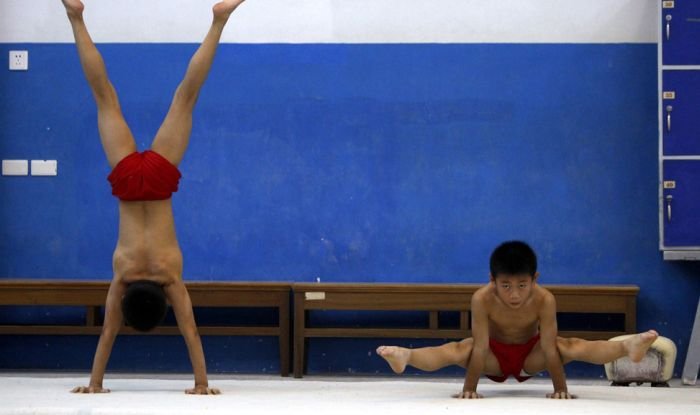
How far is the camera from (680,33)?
723 centimetres

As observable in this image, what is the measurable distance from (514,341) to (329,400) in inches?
38.9

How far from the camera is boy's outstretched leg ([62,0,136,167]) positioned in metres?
5.28

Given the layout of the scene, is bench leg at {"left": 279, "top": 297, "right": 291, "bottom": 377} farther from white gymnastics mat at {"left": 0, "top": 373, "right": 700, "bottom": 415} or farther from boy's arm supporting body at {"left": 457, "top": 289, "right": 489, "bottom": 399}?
boy's arm supporting body at {"left": 457, "top": 289, "right": 489, "bottom": 399}

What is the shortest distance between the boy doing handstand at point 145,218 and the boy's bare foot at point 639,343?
1.83 meters

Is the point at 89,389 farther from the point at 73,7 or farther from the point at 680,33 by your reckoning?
the point at 680,33

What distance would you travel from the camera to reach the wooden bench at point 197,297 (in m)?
7.48

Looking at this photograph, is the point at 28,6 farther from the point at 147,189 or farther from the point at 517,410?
the point at 517,410

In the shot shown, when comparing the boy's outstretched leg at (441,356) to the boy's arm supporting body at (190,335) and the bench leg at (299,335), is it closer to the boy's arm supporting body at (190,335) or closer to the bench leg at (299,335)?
→ the boy's arm supporting body at (190,335)

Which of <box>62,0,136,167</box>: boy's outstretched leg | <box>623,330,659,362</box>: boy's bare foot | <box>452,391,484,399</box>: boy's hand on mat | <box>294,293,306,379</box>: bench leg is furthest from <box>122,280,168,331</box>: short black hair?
<box>294,293,306,379</box>: bench leg

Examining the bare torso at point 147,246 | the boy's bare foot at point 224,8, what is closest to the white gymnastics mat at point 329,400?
the bare torso at point 147,246

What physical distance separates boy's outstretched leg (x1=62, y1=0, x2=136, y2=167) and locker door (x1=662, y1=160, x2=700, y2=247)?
12.4ft

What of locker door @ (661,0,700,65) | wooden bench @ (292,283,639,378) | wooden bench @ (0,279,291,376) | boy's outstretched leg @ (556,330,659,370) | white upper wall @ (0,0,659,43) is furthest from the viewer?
white upper wall @ (0,0,659,43)

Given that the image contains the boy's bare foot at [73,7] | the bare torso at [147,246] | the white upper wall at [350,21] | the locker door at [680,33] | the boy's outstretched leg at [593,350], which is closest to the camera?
the boy's outstretched leg at [593,350]

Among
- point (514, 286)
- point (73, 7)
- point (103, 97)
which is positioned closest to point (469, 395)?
point (514, 286)
